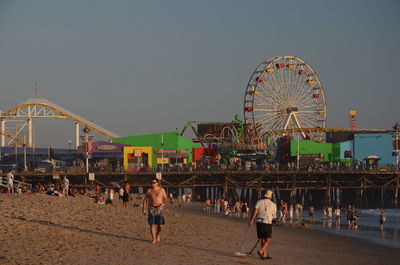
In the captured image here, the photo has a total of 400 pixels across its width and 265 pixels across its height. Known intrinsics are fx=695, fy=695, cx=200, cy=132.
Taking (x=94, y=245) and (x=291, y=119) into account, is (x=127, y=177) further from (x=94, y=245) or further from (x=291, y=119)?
(x=94, y=245)

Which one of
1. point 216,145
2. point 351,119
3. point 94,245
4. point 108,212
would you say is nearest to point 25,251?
point 94,245

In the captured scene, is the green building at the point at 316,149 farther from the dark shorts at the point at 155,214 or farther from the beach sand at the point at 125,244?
the dark shorts at the point at 155,214

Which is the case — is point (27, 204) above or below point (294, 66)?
below

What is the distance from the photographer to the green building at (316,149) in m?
88.4

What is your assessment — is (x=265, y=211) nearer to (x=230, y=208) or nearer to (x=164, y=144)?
(x=230, y=208)

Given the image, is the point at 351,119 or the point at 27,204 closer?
the point at 27,204

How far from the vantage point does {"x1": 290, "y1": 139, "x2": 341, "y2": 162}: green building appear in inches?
3482

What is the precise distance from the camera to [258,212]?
15.1 meters

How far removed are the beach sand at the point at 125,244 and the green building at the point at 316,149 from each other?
64671mm

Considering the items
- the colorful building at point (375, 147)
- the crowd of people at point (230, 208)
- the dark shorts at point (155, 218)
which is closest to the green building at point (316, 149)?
the colorful building at point (375, 147)

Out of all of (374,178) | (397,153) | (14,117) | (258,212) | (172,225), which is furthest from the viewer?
(14,117)

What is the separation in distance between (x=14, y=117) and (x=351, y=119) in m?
55.2

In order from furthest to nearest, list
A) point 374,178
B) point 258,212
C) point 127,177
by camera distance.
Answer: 1. point 374,178
2. point 127,177
3. point 258,212

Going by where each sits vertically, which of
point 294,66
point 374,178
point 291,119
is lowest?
point 374,178
